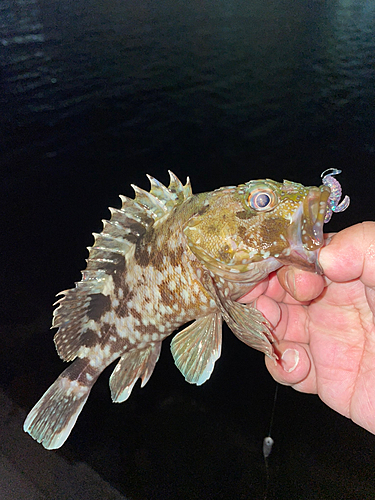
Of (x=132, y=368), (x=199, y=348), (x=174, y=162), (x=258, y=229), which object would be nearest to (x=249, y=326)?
(x=199, y=348)

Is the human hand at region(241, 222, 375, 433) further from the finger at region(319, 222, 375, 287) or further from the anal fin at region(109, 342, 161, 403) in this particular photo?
the anal fin at region(109, 342, 161, 403)

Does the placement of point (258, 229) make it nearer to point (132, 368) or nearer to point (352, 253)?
point (352, 253)

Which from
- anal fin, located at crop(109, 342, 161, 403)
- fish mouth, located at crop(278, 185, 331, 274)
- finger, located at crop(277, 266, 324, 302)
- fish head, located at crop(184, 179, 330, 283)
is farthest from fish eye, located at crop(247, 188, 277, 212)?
anal fin, located at crop(109, 342, 161, 403)

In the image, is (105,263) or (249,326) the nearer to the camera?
(249,326)

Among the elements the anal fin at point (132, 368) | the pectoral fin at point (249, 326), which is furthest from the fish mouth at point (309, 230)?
the anal fin at point (132, 368)

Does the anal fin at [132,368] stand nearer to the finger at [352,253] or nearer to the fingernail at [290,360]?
the fingernail at [290,360]

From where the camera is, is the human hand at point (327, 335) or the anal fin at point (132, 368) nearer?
the human hand at point (327, 335)

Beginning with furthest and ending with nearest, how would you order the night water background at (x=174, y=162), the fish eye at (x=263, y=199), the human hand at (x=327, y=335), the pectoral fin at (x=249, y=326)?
the night water background at (x=174, y=162), the human hand at (x=327, y=335), the pectoral fin at (x=249, y=326), the fish eye at (x=263, y=199)

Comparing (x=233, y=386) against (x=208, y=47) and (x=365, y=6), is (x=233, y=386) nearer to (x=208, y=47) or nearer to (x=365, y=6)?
(x=208, y=47)
